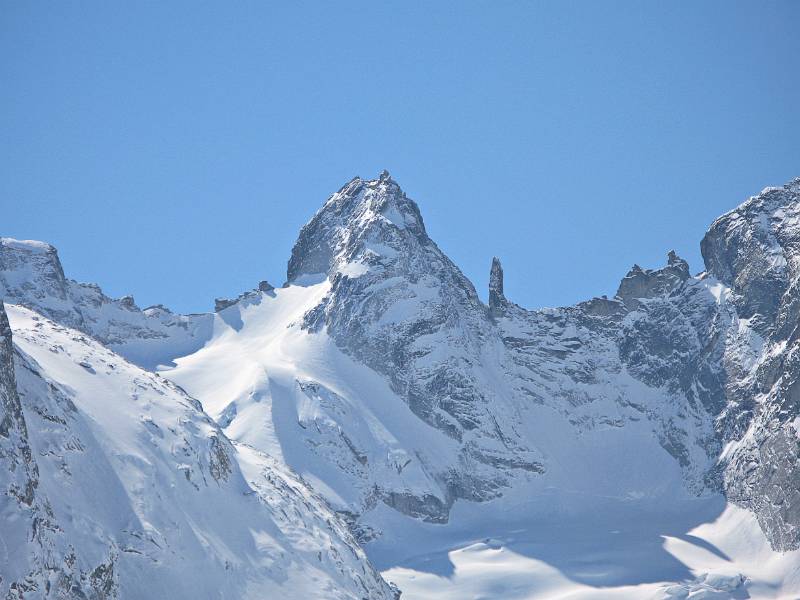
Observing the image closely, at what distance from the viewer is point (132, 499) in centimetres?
7269

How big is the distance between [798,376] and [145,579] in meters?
151

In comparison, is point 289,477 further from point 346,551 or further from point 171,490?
point 171,490

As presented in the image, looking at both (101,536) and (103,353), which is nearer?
(101,536)

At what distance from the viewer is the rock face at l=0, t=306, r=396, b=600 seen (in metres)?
56.7

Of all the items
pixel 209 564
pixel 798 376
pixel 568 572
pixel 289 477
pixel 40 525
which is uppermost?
pixel 798 376

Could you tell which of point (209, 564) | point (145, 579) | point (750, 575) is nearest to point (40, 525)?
point (145, 579)

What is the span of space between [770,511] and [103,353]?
132m

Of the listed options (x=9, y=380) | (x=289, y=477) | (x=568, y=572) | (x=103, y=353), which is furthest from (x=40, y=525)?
(x=568, y=572)

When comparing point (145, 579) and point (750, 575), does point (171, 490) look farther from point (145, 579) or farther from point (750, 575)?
point (750, 575)

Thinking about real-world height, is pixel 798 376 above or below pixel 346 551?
above

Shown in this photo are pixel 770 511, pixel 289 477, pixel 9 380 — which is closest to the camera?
pixel 9 380

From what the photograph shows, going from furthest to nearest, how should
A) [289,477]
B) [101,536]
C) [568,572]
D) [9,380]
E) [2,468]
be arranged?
[568,572], [289,477], [101,536], [9,380], [2,468]

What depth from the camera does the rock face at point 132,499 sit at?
5666 cm

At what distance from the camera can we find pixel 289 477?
95375 mm
